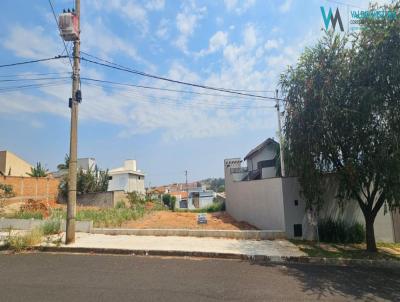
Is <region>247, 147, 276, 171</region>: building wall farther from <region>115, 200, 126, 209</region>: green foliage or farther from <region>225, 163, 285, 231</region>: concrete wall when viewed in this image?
<region>115, 200, 126, 209</region>: green foliage

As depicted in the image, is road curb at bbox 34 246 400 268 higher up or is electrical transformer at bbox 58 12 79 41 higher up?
electrical transformer at bbox 58 12 79 41

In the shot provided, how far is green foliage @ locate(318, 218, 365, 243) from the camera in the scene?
12195mm

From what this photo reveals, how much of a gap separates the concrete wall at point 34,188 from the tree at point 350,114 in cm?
2641

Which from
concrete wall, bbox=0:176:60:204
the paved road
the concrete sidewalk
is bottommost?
the paved road

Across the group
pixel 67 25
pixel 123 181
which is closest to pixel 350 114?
pixel 67 25

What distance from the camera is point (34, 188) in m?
32.3

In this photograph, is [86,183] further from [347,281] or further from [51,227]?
[347,281]

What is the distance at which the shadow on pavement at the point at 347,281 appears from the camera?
6.73 metres

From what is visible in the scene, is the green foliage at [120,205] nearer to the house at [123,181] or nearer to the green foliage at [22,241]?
the green foliage at [22,241]

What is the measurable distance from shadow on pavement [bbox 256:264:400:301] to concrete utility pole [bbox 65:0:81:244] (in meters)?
6.77

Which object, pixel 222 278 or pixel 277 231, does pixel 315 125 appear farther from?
pixel 222 278

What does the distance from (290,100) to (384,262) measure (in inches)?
223

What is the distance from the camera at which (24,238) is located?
10484 mm

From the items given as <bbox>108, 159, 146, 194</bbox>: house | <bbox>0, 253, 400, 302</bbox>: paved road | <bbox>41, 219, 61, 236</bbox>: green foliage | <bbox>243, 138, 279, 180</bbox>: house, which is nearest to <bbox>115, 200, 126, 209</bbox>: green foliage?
<bbox>243, 138, 279, 180</bbox>: house
